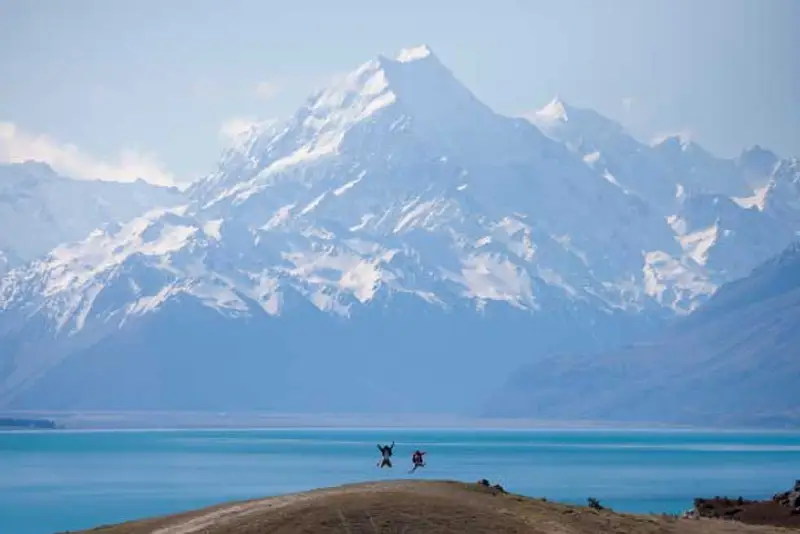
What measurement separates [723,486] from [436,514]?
132388 mm

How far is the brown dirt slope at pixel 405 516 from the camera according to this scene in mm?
66688

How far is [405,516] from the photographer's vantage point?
67.2 m

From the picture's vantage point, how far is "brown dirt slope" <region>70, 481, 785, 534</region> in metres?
66.7

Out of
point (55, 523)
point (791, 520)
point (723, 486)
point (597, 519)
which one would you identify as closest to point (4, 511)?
point (55, 523)

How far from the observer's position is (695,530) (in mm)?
74500

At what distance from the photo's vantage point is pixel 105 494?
19862 centimetres

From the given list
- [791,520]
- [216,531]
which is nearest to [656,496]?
[791,520]

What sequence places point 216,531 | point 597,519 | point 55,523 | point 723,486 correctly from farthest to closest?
point 723,486, point 55,523, point 597,519, point 216,531

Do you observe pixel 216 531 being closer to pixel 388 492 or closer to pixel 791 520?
pixel 388 492

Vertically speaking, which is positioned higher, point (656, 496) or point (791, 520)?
point (656, 496)

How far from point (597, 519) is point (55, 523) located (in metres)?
90.1

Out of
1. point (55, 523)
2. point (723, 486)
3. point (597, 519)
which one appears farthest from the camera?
point (723, 486)

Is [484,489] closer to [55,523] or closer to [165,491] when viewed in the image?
[55,523]

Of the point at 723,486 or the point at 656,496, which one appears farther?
the point at 723,486
